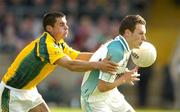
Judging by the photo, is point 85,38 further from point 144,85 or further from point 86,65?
point 86,65

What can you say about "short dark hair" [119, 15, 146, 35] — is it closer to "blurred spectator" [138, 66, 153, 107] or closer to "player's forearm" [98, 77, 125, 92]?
"player's forearm" [98, 77, 125, 92]

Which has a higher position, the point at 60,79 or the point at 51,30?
the point at 51,30

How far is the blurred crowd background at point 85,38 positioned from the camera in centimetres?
2253

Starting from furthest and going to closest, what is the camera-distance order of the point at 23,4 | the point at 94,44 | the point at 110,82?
1. the point at 23,4
2. the point at 94,44
3. the point at 110,82

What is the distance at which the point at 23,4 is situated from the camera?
24219 mm

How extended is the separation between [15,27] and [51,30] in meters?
11.7

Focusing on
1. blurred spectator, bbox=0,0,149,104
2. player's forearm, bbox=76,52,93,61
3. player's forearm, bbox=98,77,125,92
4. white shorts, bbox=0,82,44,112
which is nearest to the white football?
player's forearm, bbox=98,77,125,92

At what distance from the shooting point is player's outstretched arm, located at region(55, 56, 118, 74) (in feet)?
34.5

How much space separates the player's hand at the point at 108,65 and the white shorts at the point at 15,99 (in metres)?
1.63

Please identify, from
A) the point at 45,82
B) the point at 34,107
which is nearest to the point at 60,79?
the point at 45,82

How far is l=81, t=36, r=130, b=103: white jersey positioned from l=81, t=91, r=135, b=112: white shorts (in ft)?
0.16

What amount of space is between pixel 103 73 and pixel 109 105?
553 mm

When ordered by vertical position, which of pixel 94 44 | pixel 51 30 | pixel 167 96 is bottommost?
pixel 167 96

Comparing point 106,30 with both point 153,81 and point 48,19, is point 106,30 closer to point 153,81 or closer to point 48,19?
point 153,81
